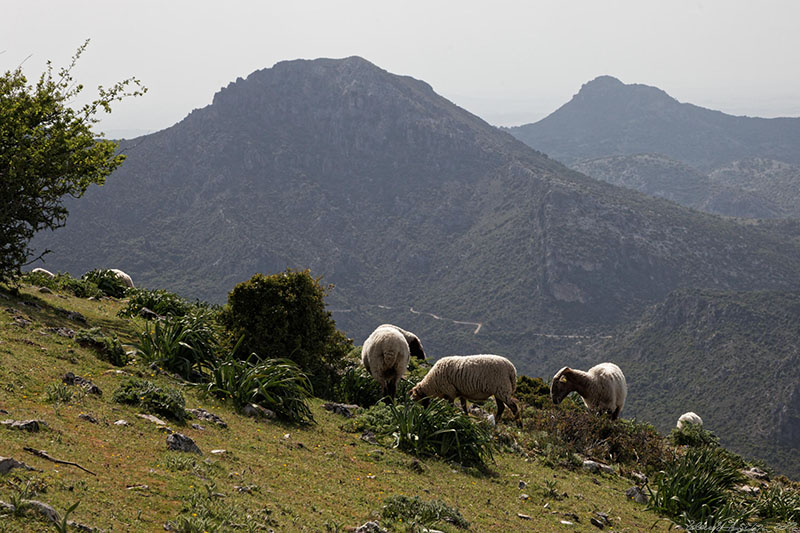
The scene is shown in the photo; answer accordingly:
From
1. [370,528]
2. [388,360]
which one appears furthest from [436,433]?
[388,360]

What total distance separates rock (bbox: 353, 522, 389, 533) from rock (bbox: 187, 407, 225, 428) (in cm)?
341

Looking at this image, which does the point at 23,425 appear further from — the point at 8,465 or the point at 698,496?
the point at 698,496

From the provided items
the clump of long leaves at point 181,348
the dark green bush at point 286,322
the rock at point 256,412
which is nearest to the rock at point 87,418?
the rock at point 256,412

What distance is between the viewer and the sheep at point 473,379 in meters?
14.3

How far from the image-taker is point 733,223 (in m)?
160

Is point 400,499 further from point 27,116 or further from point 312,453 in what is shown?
point 27,116

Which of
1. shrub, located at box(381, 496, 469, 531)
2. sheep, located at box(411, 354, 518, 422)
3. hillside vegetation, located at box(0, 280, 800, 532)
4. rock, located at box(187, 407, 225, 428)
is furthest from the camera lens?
sheep, located at box(411, 354, 518, 422)

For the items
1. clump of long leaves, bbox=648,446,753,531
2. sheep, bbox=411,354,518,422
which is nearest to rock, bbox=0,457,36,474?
clump of long leaves, bbox=648,446,753,531

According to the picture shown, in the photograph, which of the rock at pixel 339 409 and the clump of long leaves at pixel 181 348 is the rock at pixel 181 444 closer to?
the clump of long leaves at pixel 181 348

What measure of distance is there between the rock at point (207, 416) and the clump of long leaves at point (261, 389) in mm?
1074

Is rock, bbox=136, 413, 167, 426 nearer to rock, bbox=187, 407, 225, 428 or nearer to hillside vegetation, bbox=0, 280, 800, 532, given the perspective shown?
hillside vegetation, bbox=0, 280, 800, 532

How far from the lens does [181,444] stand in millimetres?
7961

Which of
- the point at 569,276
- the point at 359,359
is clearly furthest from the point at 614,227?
the point at 359,359

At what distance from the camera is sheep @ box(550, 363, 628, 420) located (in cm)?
1692
